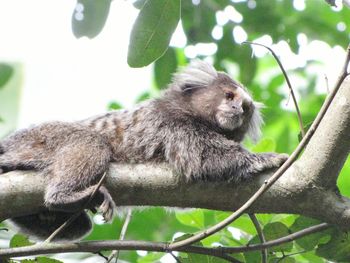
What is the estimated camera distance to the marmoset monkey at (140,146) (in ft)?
13.0

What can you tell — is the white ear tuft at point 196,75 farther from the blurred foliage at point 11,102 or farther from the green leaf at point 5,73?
the blurred foliage at point 11,102

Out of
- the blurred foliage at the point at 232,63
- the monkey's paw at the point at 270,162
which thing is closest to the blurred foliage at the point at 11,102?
the blurred foliage at the point at 232,63

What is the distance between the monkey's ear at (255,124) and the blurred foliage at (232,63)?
139 mm

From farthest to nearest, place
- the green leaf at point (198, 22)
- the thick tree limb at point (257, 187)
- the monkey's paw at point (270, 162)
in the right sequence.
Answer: the green leaf at point (198, 22) → the monkey's paw at point (270, 162) → the thick tree limb at point (257, 187)

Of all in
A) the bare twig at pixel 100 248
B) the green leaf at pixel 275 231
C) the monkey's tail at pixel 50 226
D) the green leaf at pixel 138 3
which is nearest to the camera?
the bare twig at pixel 100 248

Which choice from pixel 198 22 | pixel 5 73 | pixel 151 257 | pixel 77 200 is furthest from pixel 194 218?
pixel 198 22

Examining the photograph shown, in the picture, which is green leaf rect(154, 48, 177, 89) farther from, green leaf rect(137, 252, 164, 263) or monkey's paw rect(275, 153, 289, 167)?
green leaf rect(137, 252, 164, 263)

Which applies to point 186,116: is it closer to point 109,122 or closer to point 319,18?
point 109,122

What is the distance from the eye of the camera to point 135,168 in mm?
3715

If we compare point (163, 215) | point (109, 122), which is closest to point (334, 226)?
point (109, 122)

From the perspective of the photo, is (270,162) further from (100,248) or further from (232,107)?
(100,248)

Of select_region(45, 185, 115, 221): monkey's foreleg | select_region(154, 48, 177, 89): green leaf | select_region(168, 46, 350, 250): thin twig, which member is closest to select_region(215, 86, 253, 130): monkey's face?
select_region(154, 48, 177, 89): green leaf

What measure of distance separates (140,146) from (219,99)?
1.02m

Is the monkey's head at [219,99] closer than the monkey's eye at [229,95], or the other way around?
the monkey's head at [219,99]
